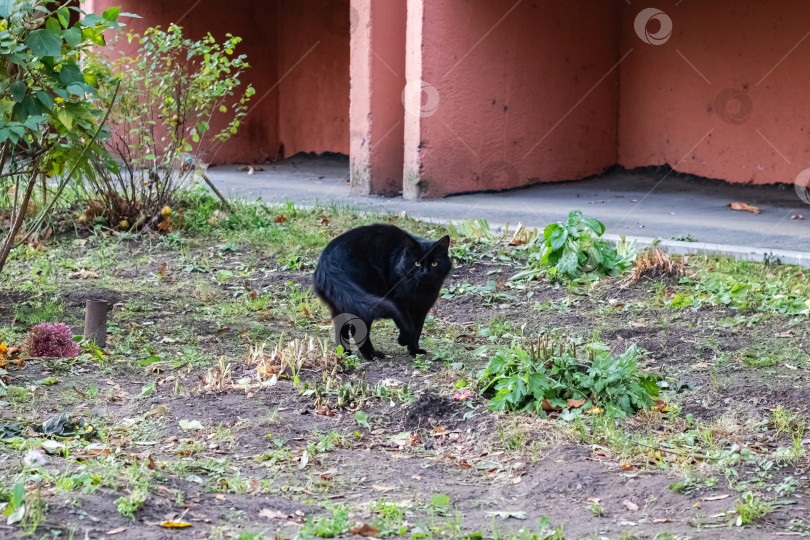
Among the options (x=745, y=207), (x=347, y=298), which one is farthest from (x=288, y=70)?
(x=347, y=298)

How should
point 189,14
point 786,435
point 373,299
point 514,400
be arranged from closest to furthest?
point 786,435 → point 514,400 → point 373,299 → point 189,14

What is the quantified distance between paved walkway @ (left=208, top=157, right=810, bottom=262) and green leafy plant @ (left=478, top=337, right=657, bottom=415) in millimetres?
2904

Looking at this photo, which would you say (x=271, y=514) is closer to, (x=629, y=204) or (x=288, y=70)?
(x=629, y=204)

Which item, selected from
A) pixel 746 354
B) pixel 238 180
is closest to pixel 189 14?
pixel 238 180

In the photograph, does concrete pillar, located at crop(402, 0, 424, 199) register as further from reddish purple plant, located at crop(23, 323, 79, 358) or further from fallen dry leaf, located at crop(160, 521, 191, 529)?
fallen dry leaf, located at crop(160, 521, 191, 529)

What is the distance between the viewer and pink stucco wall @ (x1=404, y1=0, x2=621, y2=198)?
9.12 metres

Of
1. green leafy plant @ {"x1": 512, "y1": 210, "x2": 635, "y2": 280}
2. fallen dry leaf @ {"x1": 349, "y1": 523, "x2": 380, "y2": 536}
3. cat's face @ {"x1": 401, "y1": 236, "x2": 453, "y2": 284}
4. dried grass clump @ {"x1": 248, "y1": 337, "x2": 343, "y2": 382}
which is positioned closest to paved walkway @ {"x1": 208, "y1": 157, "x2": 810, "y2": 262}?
green leafy plant @ {"x1": 512, "y1": 210, "x2": 635, "y2": 280}

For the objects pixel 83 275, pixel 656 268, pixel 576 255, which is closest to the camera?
pixel 656 268

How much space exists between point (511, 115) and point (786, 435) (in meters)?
6.94

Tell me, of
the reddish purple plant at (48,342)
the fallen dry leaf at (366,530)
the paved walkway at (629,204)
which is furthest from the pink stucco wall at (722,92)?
the fallen dry leaf at (366,530)

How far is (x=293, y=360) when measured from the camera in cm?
425

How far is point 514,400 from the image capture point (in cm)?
372

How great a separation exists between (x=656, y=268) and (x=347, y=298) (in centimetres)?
251

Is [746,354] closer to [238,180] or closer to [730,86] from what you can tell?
[730,86]
